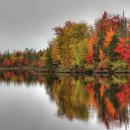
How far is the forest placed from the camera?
7762cm

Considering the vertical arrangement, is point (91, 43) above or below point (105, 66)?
above

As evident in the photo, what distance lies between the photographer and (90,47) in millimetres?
84562

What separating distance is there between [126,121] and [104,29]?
270 ft

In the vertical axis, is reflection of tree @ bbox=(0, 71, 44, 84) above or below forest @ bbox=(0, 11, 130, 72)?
below

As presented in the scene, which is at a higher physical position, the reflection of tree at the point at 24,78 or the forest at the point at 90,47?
the forest at the point at 90,47

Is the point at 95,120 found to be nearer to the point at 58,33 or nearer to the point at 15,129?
the point at 15,129

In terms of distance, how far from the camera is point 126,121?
18.5 meters

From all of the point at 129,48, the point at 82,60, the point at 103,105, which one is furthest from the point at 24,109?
the point at 82,60

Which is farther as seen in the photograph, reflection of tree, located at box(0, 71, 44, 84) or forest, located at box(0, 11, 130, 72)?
forest, located at box(0, 11, 130, 72)

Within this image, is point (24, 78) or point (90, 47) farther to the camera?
point (90, 47)

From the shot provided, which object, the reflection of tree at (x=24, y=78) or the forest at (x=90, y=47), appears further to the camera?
the forest at (x=90, y=47)

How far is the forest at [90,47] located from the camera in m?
77.6

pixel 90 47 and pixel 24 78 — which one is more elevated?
pixel 90 47

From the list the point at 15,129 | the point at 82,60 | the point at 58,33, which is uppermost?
the point at 58,33
